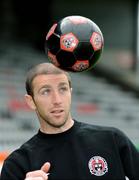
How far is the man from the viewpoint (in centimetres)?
261

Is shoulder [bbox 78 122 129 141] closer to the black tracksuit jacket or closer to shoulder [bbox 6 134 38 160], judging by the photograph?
the black tracksuit jacket

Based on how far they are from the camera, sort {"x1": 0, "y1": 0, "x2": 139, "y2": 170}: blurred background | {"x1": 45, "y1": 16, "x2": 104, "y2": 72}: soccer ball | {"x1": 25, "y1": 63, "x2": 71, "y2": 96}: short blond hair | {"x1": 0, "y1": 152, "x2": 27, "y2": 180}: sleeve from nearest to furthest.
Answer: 1. {"x1": 0, "y1": 152, "x2": 27, "y2": 180}: sleeve
2. {"x1": 25, "y1": 63, "x2": 71, "y2": 96}: short blond hair
3. {"x1": 45, "y1": 16, "x2": 104, "y2": 72}: soccer ball
4. {"x1": 0, "y1": 0, "x2": 139, "y2": 170}: blurred background

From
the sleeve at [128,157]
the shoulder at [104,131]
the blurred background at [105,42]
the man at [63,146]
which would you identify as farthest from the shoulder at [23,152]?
the blurred background at [105,42]

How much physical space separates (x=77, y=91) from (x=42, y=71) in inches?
294

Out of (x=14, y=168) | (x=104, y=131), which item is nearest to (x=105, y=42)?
(x=104, y=131)

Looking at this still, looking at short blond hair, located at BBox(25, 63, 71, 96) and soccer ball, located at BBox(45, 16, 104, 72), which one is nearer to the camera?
short blond hair, located at BBox(25, 63, 71, 96)

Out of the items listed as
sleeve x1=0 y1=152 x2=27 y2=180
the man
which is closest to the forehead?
the man

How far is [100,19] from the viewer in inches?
445

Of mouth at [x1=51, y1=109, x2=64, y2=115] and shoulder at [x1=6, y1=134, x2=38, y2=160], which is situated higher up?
mouth at [x1=51, y1=109, x2=64, y2=115]

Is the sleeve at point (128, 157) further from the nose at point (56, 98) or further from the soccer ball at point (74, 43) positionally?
the soccer ball at point (74, 43)

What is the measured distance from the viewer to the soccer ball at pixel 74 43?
2.94 meters

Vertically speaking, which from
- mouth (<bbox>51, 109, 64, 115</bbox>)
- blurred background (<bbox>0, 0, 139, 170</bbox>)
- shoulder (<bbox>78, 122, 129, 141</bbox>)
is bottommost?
blurred background (<bbox>0, 0, 139, 170</bbox>)

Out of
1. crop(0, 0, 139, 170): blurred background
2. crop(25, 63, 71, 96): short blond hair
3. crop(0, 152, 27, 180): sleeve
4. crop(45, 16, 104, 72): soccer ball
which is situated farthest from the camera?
crop(0, 0, 139, 170): blurred background

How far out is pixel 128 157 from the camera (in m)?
2.67
